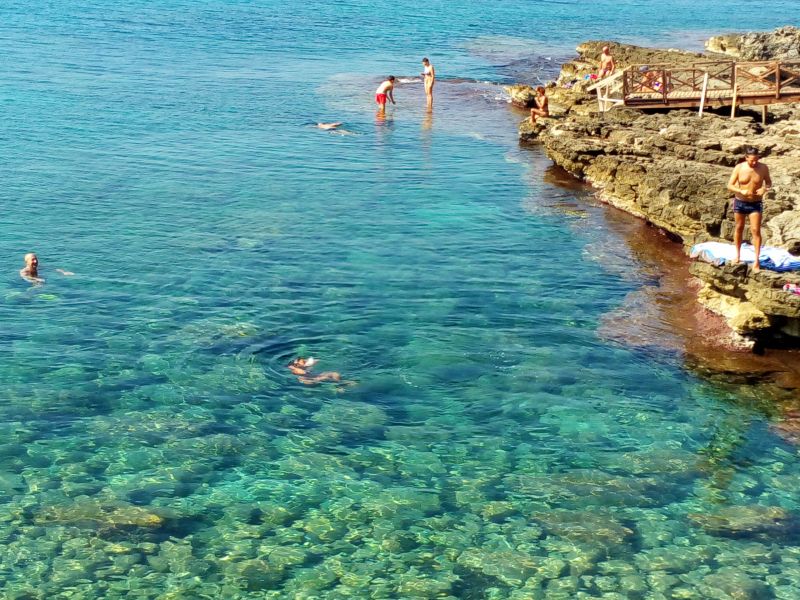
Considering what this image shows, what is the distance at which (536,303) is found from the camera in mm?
20625

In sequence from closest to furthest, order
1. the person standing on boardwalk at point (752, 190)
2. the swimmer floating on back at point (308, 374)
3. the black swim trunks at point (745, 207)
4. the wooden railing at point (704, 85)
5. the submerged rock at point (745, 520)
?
the submerged rock at point (745, 520)
the swimmer floating on back at point (308, 374)
the person standing on boardwalk at point (752, 190)
the black swim trunks at point (745, 207)
the wooden railing at point (704, 85)

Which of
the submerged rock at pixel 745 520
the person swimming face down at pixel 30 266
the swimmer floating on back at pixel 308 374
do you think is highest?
the person swimming face down at pixel 30 266

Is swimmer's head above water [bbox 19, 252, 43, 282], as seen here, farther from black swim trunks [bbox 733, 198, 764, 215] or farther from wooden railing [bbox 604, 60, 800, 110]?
wooden railing [bbox 604, 60, 800, 110]

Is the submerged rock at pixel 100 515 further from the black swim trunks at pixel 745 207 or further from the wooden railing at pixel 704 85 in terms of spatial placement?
the wooden railing at pixel 704 85

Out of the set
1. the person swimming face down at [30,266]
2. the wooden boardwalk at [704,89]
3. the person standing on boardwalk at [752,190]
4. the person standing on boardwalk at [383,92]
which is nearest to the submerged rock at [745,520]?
the person standing on boardwalk at [752,190]

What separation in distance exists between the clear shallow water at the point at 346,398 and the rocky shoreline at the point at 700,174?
5.19 ft

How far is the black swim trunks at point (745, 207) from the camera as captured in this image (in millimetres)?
17922

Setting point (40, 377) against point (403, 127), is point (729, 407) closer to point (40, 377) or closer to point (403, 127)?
point (40, 377)

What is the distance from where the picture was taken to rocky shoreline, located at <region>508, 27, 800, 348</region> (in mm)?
17859

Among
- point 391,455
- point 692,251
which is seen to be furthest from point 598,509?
point 692,251

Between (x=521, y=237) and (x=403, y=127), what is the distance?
1419cm

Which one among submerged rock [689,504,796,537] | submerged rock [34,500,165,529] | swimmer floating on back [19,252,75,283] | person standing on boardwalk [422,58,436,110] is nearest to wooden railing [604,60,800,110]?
person standing on boardwalk [422,58,436,110]

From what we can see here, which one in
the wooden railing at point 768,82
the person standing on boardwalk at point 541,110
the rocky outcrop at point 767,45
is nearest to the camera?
the wooden railing at point 768,82

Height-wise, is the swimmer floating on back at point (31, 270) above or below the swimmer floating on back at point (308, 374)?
above
